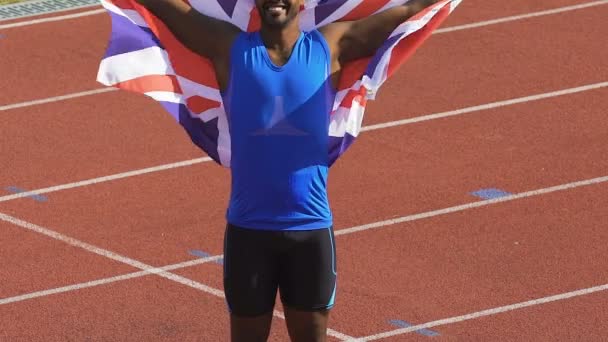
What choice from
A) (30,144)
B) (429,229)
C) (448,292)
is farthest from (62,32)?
(448,292)

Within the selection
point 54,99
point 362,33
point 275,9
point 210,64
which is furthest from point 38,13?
point 275,9

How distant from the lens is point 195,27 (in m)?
5.70

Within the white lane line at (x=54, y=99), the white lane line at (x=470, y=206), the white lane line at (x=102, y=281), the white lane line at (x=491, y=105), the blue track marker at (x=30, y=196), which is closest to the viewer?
the white lane line at (x=102, y=281)

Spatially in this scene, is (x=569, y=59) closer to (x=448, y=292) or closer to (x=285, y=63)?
(x=448, y=292)

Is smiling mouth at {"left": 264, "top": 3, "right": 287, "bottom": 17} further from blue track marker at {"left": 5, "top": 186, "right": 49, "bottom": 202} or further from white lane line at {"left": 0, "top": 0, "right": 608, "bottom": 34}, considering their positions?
white lane line at {"left": 0, "top": 0, "right": 608, "bottom": 34}

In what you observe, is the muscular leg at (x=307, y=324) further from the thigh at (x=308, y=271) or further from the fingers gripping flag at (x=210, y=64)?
the fingers gripping flag at (x=210, y=64)

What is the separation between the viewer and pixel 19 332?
7.67 meters

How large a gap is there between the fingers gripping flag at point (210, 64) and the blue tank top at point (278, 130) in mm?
238

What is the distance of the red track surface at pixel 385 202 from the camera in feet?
25.9

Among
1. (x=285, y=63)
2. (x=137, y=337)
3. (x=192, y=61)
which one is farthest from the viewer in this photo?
(x=137, y=337)

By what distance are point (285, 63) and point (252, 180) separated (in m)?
0.46

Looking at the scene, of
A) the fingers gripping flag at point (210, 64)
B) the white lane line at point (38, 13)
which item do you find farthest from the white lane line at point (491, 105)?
the fingers gripping flag at point (210, 64)

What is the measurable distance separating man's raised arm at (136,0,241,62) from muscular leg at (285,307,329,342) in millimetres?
1038

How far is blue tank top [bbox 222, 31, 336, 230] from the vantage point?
5.49 m
